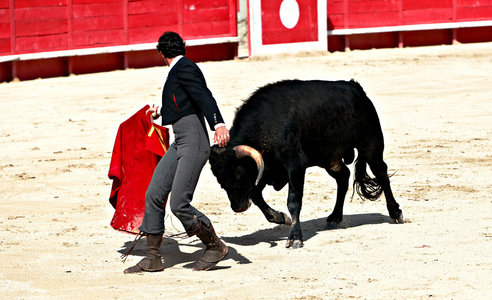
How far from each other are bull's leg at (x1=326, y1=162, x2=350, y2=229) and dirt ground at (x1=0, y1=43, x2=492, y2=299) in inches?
3.1

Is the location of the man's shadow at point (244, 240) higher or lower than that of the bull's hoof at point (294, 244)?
lower

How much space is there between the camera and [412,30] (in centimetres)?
1533

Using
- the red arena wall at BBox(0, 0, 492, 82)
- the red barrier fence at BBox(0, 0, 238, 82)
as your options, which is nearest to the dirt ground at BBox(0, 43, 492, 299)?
the red barrier fence at BBox(0, 0, 238, 82)

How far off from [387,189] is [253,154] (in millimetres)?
1196

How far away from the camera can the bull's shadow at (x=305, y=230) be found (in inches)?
206

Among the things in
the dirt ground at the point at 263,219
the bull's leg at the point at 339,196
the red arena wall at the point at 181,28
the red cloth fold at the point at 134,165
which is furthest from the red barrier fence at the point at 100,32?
the bull's leg at the point at 339,196

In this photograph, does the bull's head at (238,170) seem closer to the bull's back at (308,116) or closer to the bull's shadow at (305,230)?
the bull's back at (308,116)

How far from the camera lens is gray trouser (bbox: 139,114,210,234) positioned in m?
4.31

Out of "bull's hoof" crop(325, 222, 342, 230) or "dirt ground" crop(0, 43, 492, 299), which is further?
"bull's hoof" crop(325, 222, 342, 230)

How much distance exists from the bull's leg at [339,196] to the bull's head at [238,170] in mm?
706

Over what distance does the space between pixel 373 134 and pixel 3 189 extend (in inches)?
125

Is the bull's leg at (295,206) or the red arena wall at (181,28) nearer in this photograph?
the bull's leg at (295,206)

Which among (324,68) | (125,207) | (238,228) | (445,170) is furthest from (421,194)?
(324,68)

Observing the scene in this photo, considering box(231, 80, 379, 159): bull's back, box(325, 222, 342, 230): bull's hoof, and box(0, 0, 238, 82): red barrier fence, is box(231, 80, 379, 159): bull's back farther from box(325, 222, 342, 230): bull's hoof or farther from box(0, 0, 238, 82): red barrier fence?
box(0, 0, 238, 82): red barrier fence
